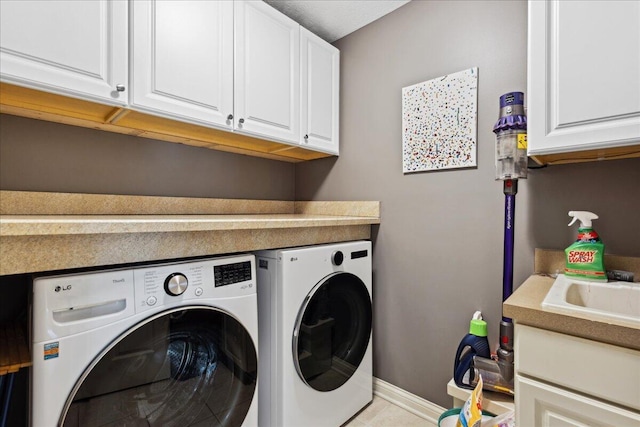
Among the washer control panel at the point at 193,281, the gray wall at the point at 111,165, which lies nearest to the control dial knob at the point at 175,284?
A: the washer control panel at the point at 193,281

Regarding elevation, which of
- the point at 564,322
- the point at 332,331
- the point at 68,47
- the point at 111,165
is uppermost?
the point at 68,47

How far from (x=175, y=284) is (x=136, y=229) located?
228mm

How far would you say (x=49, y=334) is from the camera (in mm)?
881

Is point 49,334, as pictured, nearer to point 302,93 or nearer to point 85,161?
point 85,161

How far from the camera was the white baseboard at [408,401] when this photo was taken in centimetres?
175

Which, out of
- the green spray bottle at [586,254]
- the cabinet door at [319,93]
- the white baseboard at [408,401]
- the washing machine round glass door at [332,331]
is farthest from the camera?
the cabinet door at [319,93]

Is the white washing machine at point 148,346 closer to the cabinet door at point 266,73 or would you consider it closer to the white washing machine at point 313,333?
the white washing machine at point 313,333

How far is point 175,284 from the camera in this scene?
1.11 metres

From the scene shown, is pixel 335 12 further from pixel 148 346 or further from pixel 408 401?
pixel 408 401

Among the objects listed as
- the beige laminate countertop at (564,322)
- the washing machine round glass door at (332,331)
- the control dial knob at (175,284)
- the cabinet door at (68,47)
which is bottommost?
the washing machine round glass door at (332,331)

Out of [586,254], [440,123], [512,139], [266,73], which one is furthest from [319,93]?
[586,254]

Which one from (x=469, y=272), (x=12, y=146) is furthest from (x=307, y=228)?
(x=12, y=146)

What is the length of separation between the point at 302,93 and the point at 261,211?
86cm

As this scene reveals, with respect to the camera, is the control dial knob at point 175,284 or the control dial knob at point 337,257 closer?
the control dial knob at point 175,284
